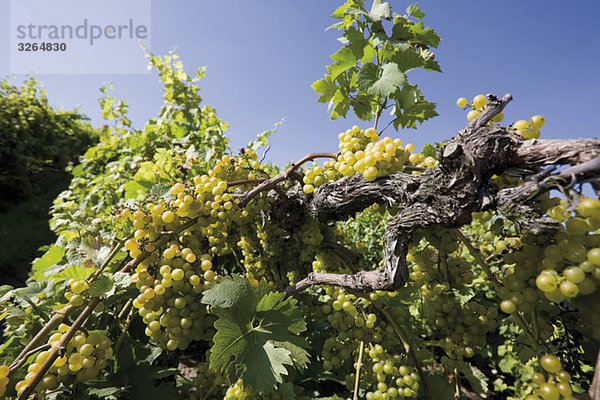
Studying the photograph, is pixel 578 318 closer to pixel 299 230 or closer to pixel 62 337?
pixel 299 230

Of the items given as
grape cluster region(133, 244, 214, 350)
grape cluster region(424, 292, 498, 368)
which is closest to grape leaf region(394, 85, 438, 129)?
grape cluster region(424, 292, 498, 368)

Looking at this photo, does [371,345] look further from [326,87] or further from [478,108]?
[326,87]

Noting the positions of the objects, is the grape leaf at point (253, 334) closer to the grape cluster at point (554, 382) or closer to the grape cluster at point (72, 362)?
the grape cluster at point (72, 362)

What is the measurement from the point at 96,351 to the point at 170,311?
10.4 inches

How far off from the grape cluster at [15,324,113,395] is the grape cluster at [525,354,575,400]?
4.22 feet

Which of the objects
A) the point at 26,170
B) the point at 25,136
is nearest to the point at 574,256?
the point at 25,136

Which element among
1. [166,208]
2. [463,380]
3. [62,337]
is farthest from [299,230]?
[463,380]

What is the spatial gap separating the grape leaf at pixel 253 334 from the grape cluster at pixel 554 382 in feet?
2.30

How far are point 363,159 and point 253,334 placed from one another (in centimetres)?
82

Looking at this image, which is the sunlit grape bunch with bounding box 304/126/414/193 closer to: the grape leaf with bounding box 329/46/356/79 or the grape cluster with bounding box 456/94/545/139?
the grape cluster with bounding box 456/94/545/139

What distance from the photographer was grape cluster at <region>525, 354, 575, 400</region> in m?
0.67

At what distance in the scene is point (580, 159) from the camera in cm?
60

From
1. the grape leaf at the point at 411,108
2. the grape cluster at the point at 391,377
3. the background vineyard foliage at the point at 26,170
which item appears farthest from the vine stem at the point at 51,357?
the background vineyard foliage at the point at 26,170

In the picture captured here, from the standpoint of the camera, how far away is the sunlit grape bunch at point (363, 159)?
41.9 inches
